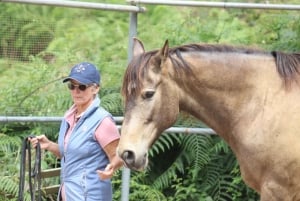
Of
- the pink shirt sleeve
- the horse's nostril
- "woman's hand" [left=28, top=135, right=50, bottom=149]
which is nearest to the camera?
the horse's nostril

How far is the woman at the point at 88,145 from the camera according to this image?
443 centimetres

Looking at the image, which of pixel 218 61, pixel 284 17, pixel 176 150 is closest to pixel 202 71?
pixel 218 61

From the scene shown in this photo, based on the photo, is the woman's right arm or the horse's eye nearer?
the horse's eye

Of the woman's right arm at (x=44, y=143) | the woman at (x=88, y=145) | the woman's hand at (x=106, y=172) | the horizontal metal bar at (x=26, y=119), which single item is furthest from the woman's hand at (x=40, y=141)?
the horizontal metal bar at (x=26, y=119)

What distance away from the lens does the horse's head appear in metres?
4.27

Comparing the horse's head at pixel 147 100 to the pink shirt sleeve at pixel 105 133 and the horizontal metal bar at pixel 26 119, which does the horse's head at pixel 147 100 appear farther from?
the horizontal metal bar at pixel 26 119

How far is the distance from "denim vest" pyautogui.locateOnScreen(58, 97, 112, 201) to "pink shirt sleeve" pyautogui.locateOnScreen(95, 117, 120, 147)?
25mm

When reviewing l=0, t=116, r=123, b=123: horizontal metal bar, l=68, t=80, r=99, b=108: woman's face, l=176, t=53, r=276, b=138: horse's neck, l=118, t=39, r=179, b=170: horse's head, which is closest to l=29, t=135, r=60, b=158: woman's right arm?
l=68, t=80, r=99, b=108: woman's face

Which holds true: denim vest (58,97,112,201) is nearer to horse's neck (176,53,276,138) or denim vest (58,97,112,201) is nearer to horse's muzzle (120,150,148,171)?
horse's muzzle (120,150,148,171)

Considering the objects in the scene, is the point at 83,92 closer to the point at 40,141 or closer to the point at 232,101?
the point at 40,141

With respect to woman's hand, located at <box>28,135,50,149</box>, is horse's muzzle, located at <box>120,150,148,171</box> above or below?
above

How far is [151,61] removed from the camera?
434 cm

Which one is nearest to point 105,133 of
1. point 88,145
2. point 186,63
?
point 88,145

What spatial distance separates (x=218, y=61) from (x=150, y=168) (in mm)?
2037
